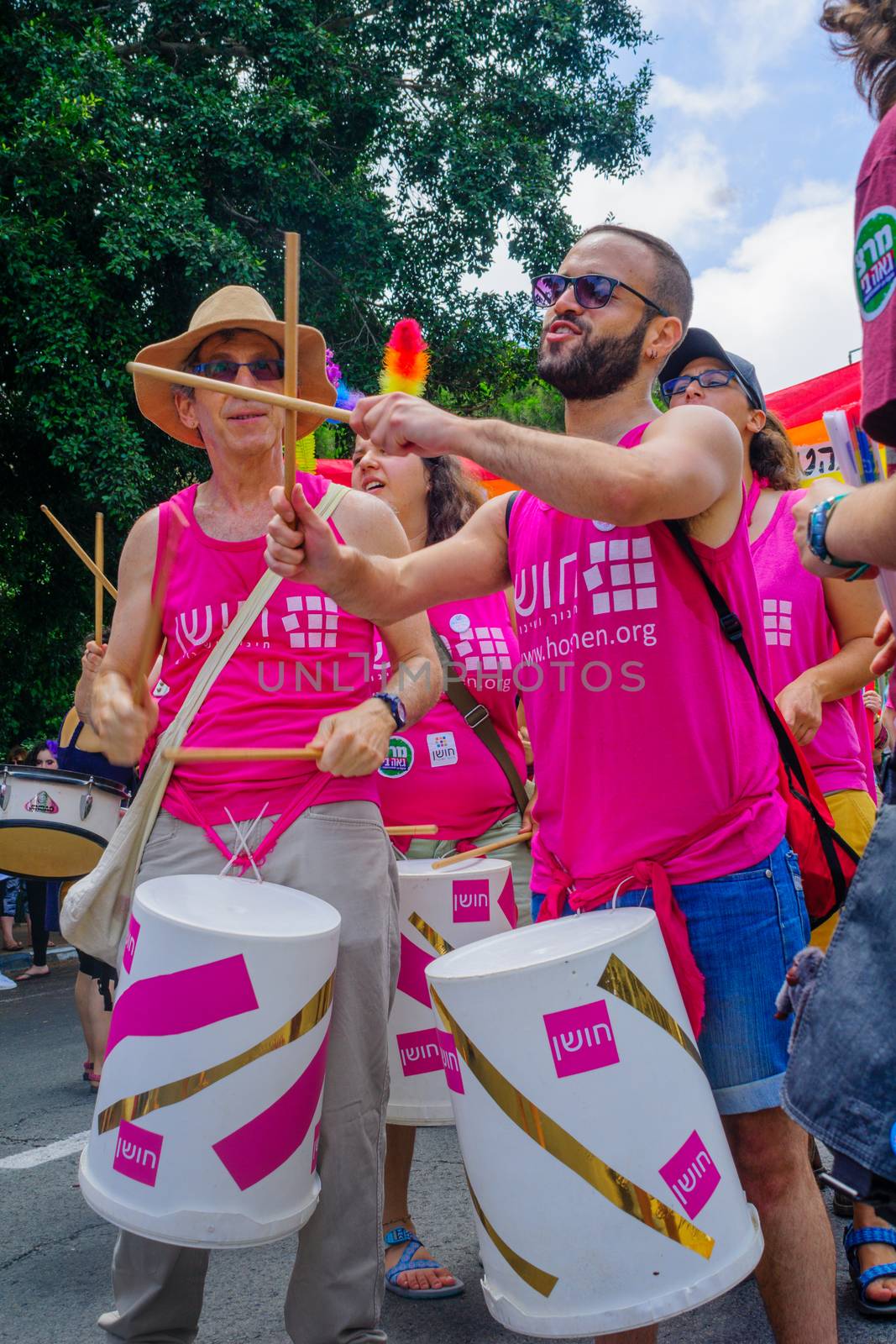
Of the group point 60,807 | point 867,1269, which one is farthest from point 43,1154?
point 867,1269

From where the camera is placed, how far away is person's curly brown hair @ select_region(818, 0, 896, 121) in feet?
5.03

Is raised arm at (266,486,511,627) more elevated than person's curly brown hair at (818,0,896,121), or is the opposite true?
person's curly brown hair at (818,0,896,121)

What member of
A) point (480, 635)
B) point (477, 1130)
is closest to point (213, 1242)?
point (477, 1130)

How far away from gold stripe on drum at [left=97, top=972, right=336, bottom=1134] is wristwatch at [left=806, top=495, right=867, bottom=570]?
4.06 ft

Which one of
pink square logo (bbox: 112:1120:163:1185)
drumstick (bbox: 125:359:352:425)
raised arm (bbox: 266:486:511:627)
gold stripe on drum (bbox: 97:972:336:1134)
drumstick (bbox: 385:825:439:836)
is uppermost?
drumstick (bbox: 125:359:352:425)

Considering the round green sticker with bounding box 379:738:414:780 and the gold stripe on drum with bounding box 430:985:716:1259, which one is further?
the round green sticker with bounding box 379:738:414:780

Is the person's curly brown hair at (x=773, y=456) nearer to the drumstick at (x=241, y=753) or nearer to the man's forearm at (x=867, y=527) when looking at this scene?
the drumstick at (x=241, y=753)

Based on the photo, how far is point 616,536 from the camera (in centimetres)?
235

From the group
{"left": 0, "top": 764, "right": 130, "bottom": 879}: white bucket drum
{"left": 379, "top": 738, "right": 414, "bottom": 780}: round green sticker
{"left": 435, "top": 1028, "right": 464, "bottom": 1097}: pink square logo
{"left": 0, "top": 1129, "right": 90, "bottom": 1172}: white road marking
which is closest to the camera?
{"left": 435, "top": 1028, "right": 464, "bottom": 1097}: pink square logo

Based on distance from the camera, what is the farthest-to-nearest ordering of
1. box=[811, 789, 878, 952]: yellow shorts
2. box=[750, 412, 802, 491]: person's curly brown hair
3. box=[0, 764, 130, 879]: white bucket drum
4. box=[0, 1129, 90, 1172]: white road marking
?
box=[0, 764, 130, 879]: white bucket drum → box=[0, 1129, 90, 1172]: white road marking → box=[750, 412, 802, 491]: person's curly brown hair → box=[811, 789, 878, 952]: yellow shorts

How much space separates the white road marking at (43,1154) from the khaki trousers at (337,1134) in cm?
206

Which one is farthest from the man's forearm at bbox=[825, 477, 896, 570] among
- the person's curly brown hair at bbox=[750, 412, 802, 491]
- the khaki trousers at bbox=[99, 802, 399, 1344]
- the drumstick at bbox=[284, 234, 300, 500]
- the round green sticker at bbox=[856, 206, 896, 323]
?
the person's curly brown hair at bbox=[750, 412, 802, 491]

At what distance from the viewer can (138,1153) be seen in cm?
221

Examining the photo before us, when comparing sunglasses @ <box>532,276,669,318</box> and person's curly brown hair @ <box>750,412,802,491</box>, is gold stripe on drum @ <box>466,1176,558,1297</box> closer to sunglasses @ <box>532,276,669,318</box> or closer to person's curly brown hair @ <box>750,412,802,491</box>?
sunglasses @ <box>532,276,669,318</box>
